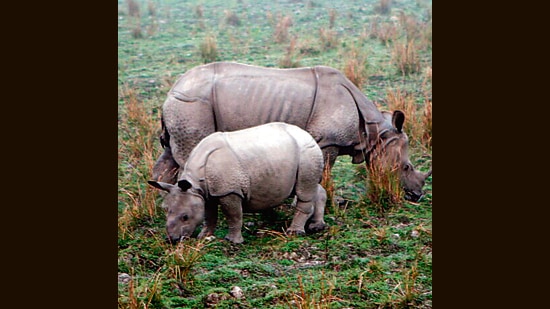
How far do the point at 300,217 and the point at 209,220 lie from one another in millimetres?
801

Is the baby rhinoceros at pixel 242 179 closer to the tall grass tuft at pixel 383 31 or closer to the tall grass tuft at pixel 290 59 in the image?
the tall grass tuft at pixel 290 59

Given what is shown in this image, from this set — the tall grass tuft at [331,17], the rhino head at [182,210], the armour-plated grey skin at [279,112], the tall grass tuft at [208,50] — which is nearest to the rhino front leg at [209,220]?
the rhino head at [182,210]

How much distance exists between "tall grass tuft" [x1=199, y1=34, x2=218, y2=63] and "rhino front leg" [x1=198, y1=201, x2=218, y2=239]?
5.71 metres

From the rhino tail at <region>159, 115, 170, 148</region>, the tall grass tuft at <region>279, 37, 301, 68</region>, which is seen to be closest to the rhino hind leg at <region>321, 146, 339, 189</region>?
the rhino tail at <region>159, 115, 170, 148</region>

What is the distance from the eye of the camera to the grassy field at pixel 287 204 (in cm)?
582

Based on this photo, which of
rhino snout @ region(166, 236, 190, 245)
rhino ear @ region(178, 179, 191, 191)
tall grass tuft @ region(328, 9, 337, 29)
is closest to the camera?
rhino ear @ region(178, 179, 191, 191)

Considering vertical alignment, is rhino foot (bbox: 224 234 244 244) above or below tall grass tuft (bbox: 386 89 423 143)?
below

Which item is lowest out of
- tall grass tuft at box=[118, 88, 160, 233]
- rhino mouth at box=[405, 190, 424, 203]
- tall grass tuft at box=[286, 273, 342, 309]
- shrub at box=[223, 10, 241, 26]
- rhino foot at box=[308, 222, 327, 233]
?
rhino foot at box=[308, 222, 327, 233]

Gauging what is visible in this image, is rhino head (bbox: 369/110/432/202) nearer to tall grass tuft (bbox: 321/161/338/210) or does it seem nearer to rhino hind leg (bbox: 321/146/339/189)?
rhino hind leg (bbox: 321/146/339/189)

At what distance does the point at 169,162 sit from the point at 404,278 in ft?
9.04

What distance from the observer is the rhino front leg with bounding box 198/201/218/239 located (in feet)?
22.4

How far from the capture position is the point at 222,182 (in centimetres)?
660

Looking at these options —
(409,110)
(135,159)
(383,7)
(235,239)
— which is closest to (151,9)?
(383,7)

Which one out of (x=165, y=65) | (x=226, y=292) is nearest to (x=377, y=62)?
(x=165, y=65)
